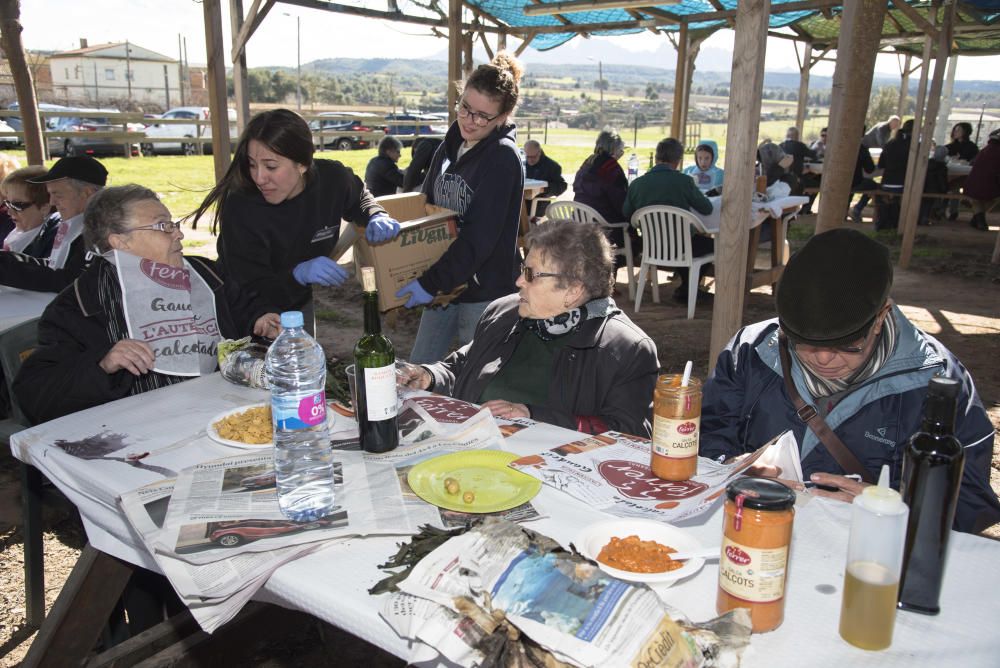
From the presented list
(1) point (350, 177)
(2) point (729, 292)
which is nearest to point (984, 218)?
(2) point (729, 292)

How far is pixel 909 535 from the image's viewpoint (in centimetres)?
120

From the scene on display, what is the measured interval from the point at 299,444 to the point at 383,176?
7.29 meters

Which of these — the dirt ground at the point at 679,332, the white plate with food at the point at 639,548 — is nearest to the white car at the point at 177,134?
the dirt ground at the point at 679,332

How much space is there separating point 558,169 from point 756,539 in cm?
907

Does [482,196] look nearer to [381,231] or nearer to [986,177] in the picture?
[381,231]

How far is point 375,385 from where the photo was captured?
5.74 ft

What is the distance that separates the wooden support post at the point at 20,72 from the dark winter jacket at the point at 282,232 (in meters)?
4.04

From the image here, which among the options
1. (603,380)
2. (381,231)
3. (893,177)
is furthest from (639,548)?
(893,177)

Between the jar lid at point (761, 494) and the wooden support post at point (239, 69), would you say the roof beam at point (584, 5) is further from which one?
the jar lid at point (761, 494)

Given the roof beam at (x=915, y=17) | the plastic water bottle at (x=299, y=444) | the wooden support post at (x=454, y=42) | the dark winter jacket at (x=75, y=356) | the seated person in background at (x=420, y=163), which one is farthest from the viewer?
the roof beam at (x=915, y=17)

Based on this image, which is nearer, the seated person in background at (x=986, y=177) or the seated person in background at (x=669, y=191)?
the seated person in background at (x=669, y=191)

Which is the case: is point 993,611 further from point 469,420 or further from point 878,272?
point 469,420

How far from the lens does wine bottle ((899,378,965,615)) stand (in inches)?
44.7

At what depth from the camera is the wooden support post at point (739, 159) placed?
2982 millimetres
